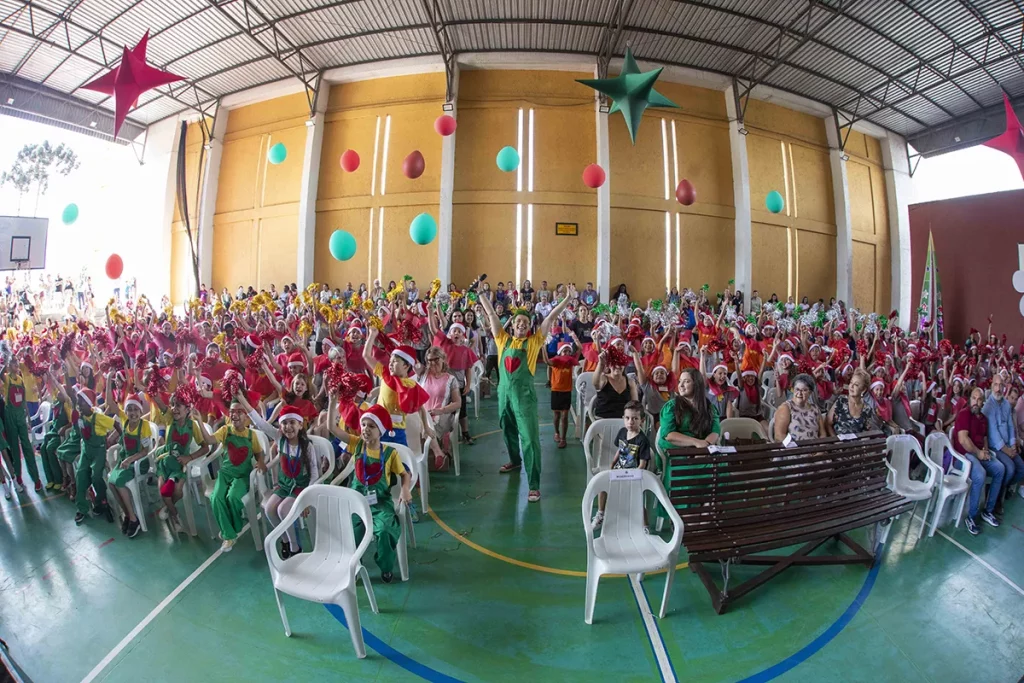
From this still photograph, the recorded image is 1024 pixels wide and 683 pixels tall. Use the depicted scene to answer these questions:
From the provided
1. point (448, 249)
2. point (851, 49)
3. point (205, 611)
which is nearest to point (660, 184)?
point (851, 49)

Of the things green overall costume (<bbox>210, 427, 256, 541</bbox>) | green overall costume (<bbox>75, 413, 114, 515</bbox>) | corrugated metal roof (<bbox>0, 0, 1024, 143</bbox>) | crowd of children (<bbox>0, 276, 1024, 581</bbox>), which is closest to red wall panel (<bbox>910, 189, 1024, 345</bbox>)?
corrugated metal roof (<bbox>0, 0, 1024, 143</bbox>)

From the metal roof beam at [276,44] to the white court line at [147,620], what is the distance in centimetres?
1283

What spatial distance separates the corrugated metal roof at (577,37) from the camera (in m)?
11.0

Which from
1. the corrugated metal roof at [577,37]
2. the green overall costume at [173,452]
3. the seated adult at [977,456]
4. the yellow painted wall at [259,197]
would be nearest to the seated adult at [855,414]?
the seated adult at [977,456]

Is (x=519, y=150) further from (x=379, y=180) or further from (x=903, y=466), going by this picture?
(x=903, y=466)

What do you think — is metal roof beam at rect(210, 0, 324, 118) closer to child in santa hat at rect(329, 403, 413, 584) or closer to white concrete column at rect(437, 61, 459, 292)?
white concrete column at rect(437, 61, 459, 292)

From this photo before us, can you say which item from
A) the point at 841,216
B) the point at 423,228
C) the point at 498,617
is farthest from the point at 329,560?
the point at 841,216

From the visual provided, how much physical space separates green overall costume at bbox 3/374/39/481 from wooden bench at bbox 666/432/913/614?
6635 mm

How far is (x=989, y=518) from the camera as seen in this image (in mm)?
4539

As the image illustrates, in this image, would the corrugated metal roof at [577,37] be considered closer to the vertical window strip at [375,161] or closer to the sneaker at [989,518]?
the vertical window strip at [375,161]

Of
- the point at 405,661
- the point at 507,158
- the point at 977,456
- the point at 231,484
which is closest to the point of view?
the point at 405,661

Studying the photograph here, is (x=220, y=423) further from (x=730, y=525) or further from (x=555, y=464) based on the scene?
(x=730, y=525)

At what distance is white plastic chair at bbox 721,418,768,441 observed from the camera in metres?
4.67

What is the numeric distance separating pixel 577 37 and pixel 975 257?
12.5 metres
